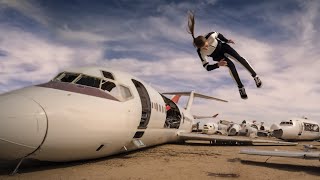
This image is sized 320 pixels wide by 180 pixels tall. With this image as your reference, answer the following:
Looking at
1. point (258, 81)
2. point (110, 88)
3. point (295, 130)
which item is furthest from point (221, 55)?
point (295, 130)

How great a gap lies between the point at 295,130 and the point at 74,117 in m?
25.3

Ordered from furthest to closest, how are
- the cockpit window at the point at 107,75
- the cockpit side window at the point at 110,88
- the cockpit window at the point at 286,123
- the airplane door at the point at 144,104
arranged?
the cockpit window at the point at 286,123, the airplane door at the point at 144,104, the cockpit window at the point at 107,75, the cockpit side window at the point at 110,88

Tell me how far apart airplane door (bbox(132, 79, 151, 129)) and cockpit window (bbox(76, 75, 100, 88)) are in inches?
94.1

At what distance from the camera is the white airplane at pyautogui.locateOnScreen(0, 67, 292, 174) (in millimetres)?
6844

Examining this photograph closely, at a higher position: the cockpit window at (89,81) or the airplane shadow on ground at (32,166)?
the cockpit window at (89,81)

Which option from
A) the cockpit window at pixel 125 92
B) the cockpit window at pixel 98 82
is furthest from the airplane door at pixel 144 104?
the cockpit window at pixel 98 82

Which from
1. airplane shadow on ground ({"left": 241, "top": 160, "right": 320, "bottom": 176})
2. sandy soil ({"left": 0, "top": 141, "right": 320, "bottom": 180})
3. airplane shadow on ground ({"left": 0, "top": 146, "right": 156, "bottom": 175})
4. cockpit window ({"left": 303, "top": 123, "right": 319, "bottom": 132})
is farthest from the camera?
cockpit window ({"left": 303, "top": 123, "right": 319, "bottom": 132})

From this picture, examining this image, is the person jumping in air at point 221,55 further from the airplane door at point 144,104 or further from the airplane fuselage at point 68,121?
the airplane door at point 144,104

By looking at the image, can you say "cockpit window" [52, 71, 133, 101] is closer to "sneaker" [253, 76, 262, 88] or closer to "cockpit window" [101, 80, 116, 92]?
"cockpit window" [101, 80, 116, 92]

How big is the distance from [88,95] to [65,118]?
1.33 metres

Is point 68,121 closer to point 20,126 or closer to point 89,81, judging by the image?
point 20,126

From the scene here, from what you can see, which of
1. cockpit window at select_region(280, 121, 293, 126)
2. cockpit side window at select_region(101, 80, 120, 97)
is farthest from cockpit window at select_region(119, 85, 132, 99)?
cockpit window at select_region(280, 121, 293, 126)

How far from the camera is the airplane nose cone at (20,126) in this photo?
21.8 ft

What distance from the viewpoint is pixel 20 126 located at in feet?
22.0
